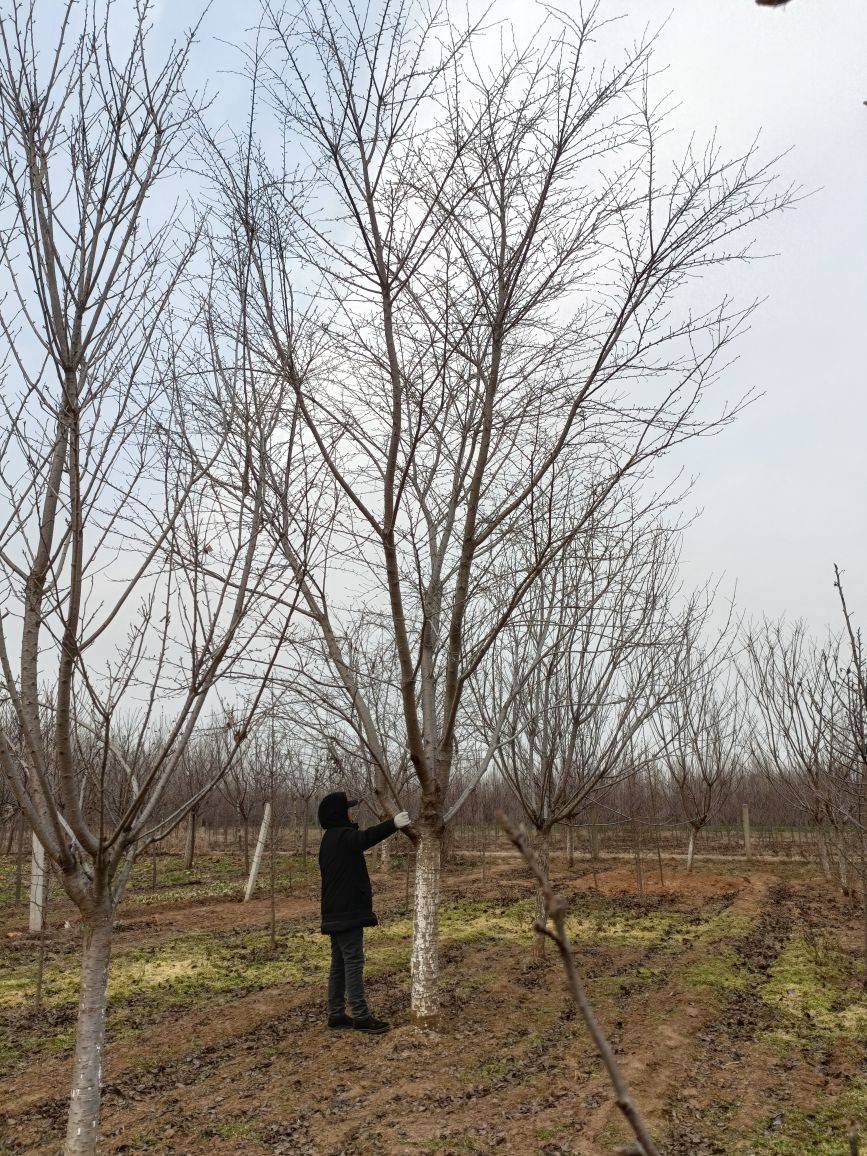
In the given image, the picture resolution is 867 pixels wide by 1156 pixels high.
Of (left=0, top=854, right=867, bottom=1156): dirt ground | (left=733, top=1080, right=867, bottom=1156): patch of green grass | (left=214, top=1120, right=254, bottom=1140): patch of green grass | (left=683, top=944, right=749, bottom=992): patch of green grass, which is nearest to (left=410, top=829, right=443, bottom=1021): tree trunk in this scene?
(left=0, top=854, right=867, bottom=1156): dirt ground

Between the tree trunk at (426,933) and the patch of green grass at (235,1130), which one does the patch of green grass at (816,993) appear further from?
the patch of green grass at (235,1130)

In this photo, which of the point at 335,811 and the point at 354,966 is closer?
the point at 354,966

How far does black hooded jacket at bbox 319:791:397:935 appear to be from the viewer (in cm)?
585

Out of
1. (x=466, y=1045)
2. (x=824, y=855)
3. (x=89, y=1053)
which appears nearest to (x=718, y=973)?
(x=466, y=1045)

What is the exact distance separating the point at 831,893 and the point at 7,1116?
13.5 m

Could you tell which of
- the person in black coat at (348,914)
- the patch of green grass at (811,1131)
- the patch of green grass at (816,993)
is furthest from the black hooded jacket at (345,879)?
the patch of green grass at (816,993)

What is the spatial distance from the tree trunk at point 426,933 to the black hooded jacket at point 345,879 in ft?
1.10

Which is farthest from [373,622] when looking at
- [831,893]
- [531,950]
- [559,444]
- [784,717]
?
[831,893]

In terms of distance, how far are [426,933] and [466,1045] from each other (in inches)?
28.0

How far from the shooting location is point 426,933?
18.8ft

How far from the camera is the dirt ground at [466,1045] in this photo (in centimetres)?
428

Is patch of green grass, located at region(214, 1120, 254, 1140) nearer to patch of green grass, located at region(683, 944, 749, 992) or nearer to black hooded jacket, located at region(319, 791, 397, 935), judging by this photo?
black hooded jacket, located at region(319, 791, 397, 935)

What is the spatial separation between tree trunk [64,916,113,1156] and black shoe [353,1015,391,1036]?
3055 millimetres

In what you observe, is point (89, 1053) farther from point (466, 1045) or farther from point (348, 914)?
point (466, 1045)
